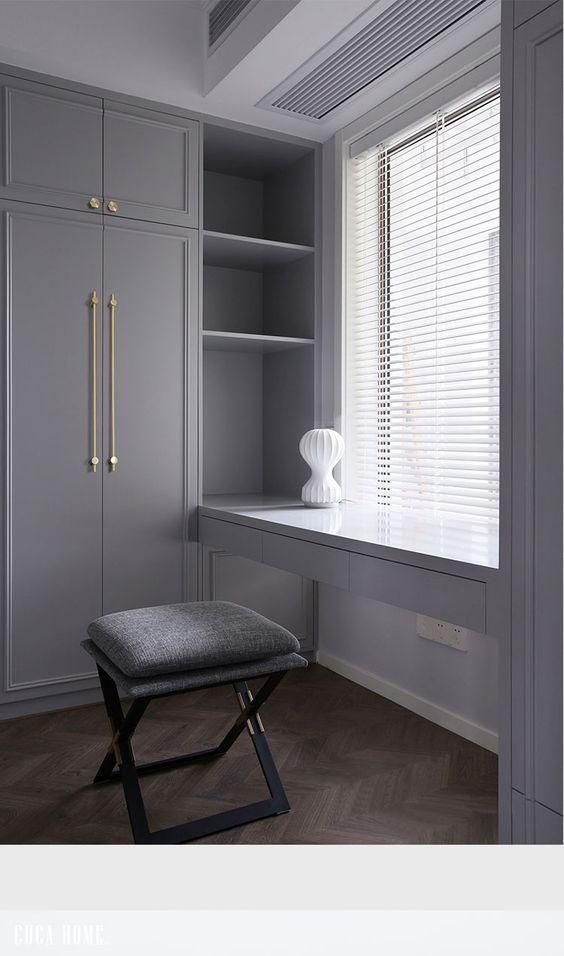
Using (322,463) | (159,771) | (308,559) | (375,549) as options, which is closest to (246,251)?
(322,463)

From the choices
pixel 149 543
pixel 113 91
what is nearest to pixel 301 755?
pixel 149 543

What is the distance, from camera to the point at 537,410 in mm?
1217

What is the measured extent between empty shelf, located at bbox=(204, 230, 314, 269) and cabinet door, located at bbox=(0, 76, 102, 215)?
0.54 m

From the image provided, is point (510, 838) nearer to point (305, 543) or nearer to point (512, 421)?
point (512, 421)

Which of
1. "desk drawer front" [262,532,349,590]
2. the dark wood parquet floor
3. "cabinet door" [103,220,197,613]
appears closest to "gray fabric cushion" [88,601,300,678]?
"desk drawer front" [262,532,349,590]

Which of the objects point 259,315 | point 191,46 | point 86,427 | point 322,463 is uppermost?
point 191,46

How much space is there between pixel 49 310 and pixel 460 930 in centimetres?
252

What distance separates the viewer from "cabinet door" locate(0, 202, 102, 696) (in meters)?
2.55

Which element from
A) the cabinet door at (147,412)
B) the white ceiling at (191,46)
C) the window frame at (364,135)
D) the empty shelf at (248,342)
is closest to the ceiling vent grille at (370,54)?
the white ceiling at (191,46)

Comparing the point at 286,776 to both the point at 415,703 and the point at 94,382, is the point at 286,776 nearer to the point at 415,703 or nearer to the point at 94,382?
the point at 415,703

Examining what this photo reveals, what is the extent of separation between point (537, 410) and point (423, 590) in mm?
674

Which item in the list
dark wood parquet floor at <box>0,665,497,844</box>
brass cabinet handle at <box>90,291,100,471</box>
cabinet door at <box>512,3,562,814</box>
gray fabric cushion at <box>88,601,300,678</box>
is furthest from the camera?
brass cabinet handle at <box>90,291,100,471</box>

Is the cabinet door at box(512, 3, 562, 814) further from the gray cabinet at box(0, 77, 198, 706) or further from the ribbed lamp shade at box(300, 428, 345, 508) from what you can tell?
the gray cabinet at box(0, 77, 198, 706)

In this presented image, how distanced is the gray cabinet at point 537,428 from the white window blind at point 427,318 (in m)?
1.12
